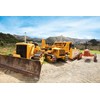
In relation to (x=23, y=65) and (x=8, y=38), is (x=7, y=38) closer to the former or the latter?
(x=8, y=38)

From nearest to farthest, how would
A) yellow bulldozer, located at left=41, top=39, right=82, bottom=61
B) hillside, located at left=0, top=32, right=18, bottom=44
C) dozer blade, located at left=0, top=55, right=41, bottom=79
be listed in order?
dozer blade, located at left=0, top=55, right=41, bottom=79, yellow bulldozer, located at left=41, top=39, right=82, bottom=61, hillside, located at left=0, top=32, right=18, bottom=44

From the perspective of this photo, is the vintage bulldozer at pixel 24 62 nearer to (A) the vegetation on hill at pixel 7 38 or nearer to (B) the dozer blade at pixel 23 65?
(B) the dozer blade at pixel 23 65

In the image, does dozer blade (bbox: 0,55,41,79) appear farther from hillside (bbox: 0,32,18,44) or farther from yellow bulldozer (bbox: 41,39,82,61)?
hillside (bbox: 0,32,18,44)

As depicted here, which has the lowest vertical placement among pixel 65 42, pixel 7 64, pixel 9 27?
pixel 7 64

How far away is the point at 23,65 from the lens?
15.2 feet

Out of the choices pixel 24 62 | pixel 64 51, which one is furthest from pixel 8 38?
pixel 24 62

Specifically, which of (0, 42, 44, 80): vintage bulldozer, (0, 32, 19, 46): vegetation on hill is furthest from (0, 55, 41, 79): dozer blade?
(0, 32, 19, 46): vegetation on hill

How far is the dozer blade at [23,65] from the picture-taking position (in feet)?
14.2

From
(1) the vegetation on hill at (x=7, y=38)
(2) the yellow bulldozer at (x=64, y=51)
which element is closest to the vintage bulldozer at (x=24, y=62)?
(2) the yellow bulldozer at (x=64, y=51)

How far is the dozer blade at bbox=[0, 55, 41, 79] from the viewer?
4.32 meters
